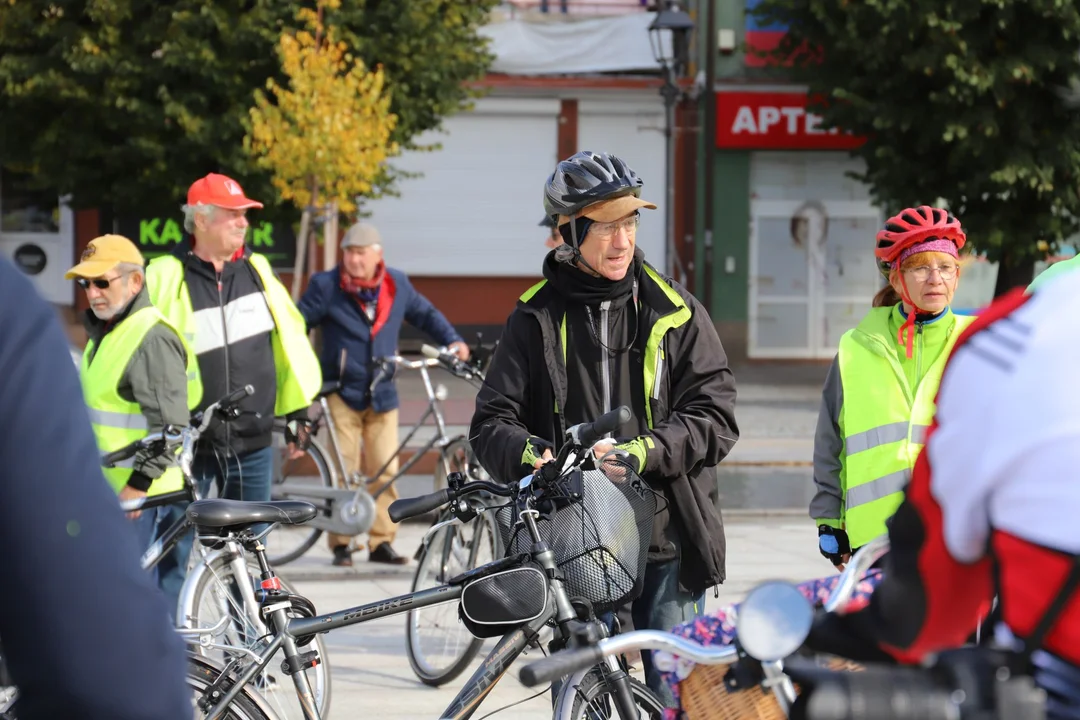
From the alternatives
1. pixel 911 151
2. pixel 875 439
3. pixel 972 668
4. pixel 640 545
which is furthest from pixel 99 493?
pixel 911 151

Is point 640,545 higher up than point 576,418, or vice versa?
point 576,418

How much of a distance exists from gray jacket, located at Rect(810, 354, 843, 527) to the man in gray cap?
434 centimetres

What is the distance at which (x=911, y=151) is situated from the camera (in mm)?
19609

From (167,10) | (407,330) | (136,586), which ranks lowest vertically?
(407,330)

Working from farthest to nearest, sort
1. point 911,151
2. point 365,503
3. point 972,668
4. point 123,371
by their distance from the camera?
point 911,151, point 365,503, point 123,371, point 972,668

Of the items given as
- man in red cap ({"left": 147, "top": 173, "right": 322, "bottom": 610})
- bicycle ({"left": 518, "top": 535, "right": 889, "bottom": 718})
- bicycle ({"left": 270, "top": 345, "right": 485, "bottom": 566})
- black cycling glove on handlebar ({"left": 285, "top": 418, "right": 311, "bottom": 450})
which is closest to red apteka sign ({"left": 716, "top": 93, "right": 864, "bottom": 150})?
bicycle ({"left": 270, "top": 345, "right": 485, "bottom": 566})

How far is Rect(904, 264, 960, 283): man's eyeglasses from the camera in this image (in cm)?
462

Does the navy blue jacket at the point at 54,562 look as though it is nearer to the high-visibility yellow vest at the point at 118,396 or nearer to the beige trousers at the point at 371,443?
the high-visibility yellow vest at the point at 118,396

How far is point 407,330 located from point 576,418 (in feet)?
63.1

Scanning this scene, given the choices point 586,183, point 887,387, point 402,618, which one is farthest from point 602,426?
point 402,618

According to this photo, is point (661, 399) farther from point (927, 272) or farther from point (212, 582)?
point (212, 582)

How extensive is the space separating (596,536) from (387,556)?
211 inches

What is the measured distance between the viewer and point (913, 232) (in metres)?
4.68

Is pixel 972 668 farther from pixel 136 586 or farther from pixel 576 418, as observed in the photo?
pixel 576 418
